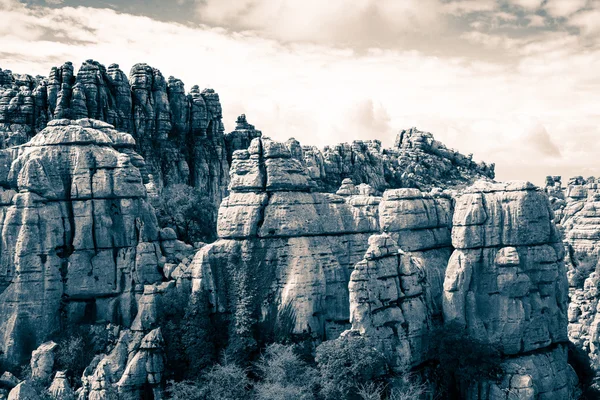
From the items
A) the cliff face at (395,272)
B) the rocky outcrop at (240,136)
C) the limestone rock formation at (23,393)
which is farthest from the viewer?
the rocky outcrop at (240,136)

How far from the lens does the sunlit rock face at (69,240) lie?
1890 inches

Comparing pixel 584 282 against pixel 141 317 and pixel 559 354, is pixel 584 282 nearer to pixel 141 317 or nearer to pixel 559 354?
pixel 559 354

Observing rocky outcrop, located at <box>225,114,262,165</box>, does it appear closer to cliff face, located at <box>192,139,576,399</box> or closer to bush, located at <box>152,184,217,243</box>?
bush, located at <box>152,184,217,243</box>

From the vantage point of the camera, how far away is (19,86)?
82.2m

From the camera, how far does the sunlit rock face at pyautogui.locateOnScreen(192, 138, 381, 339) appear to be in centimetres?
4778

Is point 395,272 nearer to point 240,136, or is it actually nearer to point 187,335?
point 187,335

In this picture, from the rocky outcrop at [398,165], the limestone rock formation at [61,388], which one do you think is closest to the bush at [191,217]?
the limestone rock formation at [61,388]

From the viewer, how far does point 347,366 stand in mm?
43438

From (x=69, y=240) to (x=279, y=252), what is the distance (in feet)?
48.6

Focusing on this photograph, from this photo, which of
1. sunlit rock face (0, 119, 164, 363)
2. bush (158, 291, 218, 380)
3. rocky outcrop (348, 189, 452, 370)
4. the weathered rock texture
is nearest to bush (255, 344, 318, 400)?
bush (158, 291, 218, 380)

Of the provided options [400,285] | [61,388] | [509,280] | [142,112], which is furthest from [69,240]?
[142,112]

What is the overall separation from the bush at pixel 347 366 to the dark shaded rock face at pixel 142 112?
4358 cm

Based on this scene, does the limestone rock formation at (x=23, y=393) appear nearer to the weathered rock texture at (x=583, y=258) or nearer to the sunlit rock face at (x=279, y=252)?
the sunlit rock face at (x=279, y=252)

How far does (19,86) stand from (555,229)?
6164cm
